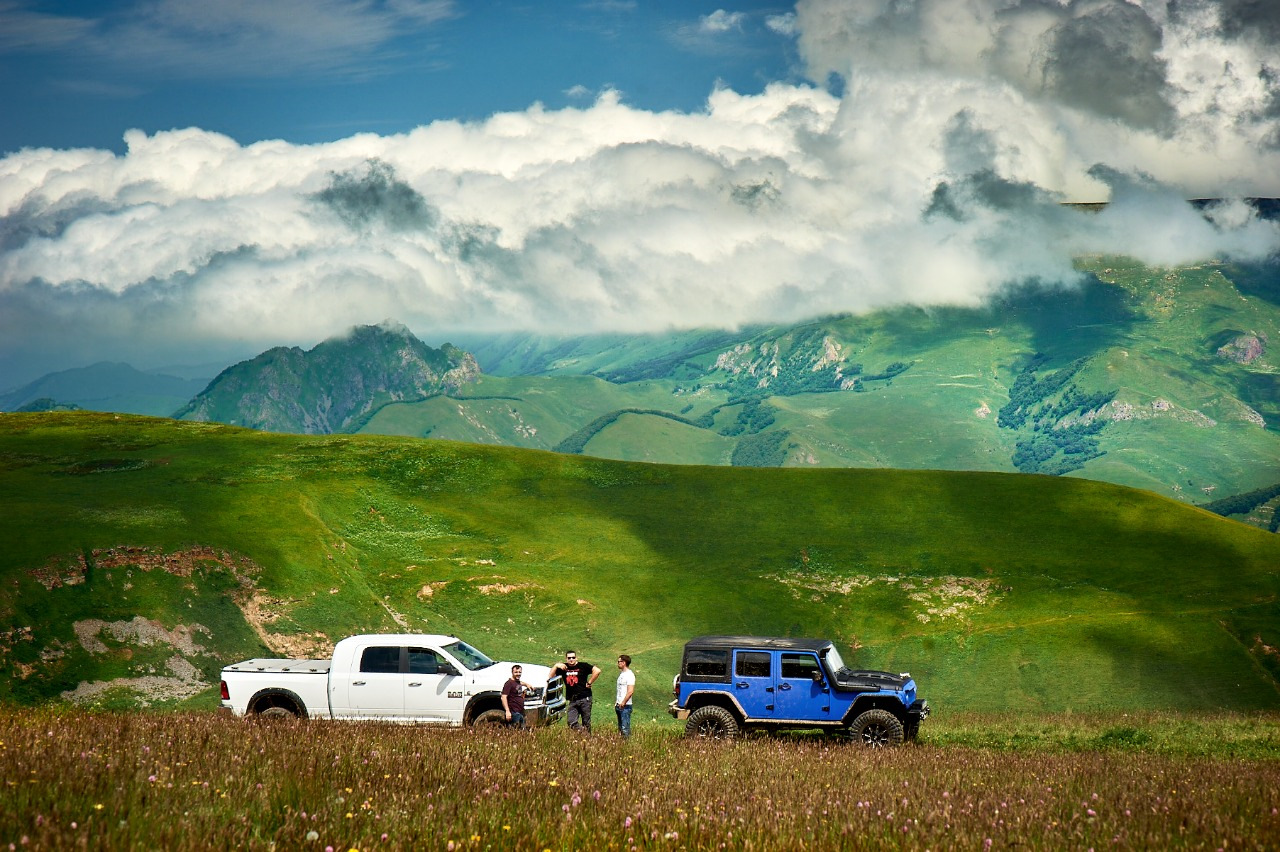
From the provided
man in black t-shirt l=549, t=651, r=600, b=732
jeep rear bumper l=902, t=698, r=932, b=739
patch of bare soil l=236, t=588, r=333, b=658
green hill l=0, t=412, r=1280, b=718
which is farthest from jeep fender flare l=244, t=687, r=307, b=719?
patch of bare soil l=236, t=588, r=333, b=658

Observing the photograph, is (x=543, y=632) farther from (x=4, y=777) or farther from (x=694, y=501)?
(x=4, y=777)

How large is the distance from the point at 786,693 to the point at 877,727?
275 cm

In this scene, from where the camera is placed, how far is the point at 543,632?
6050cm

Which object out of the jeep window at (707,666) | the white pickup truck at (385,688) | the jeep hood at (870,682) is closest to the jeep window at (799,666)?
the jeep hood at (870,682)

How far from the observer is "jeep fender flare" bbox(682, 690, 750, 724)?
30078 millimetres

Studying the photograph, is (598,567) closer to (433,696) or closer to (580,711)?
(433,696)

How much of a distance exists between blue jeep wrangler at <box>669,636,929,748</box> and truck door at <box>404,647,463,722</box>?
6.32 metres

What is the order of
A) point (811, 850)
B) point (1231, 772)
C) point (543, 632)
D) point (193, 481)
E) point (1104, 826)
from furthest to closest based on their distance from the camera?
point (193, 481) < point (543, 632) < point (1231, 772) < point (1104, 826) < point (811, 850)

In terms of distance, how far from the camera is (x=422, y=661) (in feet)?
96.0

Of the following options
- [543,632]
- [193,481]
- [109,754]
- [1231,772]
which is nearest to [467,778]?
[109,754]

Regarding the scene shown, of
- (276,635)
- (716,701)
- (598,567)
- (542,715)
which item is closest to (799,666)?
(716,701)

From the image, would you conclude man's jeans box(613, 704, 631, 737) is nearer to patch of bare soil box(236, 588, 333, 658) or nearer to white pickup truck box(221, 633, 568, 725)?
white pickup truck box(221, 633, 568, 725)

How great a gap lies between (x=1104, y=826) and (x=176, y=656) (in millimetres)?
46519

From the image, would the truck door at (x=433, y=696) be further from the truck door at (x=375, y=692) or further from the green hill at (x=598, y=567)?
the green hill at (x=598, y=567)
